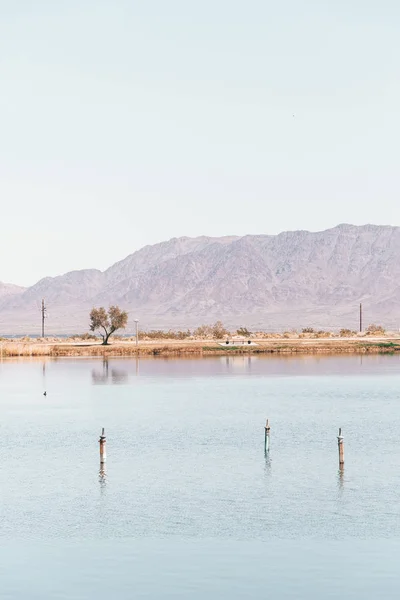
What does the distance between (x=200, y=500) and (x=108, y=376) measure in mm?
64975

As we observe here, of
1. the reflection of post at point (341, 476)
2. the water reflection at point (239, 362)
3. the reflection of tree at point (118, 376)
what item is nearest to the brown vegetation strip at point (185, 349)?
the water reflection at point (239, 362)

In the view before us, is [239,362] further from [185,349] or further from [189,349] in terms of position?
[189,349]

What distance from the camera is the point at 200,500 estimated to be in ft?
121

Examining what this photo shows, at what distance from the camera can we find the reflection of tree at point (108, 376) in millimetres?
94056

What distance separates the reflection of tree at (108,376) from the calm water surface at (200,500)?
753 inches

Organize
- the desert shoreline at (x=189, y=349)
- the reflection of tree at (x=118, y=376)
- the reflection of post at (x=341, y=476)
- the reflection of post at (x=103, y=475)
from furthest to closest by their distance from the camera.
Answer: the desert shoreline at (x=189, y=349)
the reflection of tree at (x=118, y=376)
the reflection of post at (x=103, y=475)
the reflection of post at (x=341, y=476)

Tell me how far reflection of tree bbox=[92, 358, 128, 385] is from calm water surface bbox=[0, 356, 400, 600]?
62.7 feet

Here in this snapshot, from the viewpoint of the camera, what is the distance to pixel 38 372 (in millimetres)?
107562

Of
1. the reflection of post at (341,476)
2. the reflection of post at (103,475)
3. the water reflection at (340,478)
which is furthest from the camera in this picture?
the reflection of post at (103,475)

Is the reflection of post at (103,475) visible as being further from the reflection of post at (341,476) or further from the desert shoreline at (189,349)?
the desert shoreline at (189,349)

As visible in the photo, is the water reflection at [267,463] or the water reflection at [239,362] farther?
the water reflection at [239,362]

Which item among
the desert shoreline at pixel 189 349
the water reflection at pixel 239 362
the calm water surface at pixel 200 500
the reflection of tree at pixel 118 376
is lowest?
the calm water surface at pixel 200 500

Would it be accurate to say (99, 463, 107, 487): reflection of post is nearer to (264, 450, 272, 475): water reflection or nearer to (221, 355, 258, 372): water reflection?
(264, 450, 272, 475): water reflection

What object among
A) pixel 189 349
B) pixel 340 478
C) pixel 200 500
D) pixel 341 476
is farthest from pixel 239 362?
pixel 200 500
